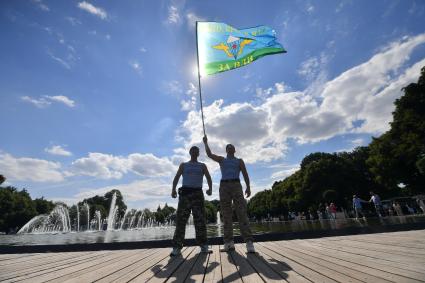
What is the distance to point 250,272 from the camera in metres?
3.61

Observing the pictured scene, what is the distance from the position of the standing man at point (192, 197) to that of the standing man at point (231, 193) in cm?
44

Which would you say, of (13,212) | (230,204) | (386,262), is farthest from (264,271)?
(13,212)

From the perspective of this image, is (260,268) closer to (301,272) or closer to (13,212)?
(301,272)

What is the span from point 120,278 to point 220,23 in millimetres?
9143

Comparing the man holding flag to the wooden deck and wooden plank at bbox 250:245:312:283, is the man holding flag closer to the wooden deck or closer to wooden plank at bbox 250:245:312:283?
wooden plank at bbox 250:245:312:283

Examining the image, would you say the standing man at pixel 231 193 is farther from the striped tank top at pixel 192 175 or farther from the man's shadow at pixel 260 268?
the man's shadow at pixel 260 268

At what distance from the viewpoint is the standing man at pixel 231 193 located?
6023 millimetres

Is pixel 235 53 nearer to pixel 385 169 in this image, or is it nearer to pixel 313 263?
pixel 313 263

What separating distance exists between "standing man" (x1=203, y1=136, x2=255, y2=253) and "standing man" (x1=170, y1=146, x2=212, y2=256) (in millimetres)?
436

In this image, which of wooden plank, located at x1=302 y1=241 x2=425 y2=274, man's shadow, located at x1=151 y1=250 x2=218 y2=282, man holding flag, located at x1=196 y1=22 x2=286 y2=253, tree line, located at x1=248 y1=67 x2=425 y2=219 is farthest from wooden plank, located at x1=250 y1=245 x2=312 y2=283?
tree line, located at x1=248 y1=67 x2=425 y2=219

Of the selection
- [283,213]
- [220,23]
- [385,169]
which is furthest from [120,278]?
[283,213]

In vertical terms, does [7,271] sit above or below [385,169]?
below

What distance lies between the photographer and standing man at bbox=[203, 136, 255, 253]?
6.02m

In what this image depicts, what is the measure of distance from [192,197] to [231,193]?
895mm
